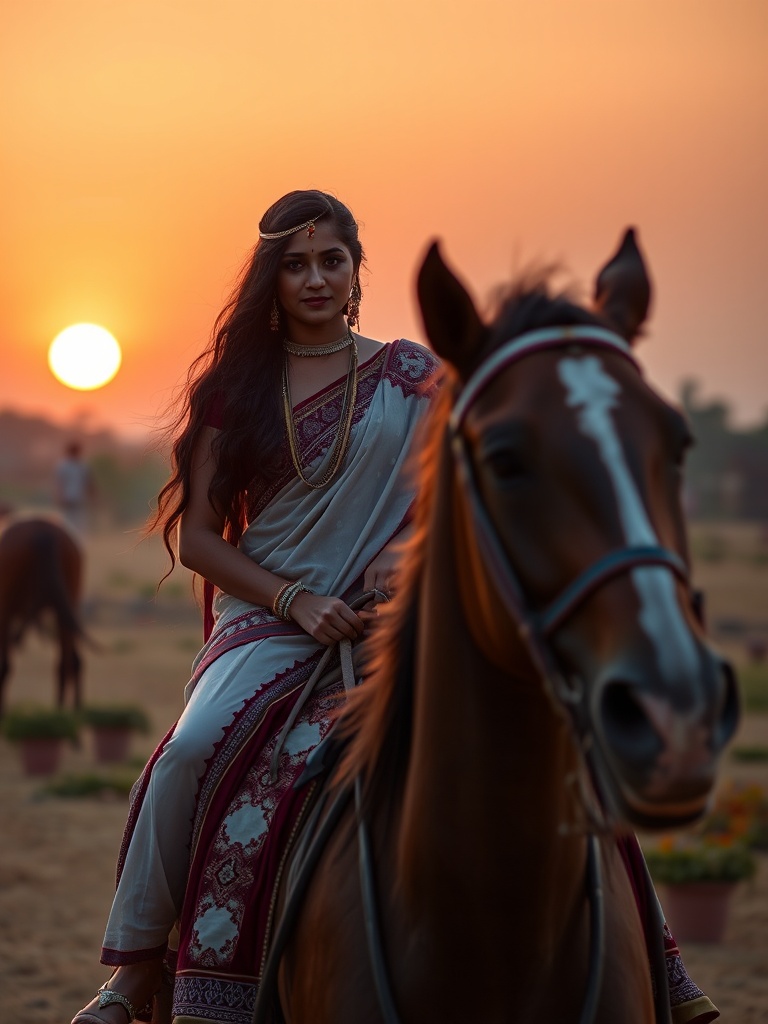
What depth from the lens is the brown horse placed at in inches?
63.6

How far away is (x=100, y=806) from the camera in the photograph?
33.9 ft

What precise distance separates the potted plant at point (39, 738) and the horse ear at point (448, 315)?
33.7 feet

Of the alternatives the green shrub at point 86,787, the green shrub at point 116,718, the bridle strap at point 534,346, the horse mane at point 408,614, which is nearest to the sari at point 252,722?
the horse mane at point 408,614

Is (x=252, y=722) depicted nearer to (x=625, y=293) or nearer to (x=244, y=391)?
(x=244, y=391)

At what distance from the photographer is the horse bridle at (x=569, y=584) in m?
1.65

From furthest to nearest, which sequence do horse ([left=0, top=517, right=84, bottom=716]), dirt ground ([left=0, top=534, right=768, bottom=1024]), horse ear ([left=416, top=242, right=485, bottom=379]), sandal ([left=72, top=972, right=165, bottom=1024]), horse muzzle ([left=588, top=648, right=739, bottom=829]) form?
horse ([left=0, top=517, right=84, bottom=716]), dirt ground ([left=0, top=534, right=768, bottom=1024]), sandal ([left=72, top=972, right=165, bottom=1024]), horse ear ([left=416, top=242, right=485, bottom=379]), horse muzzle ([left=588, top=648, right=739, bottom=829])

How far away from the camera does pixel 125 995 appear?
9.28ft

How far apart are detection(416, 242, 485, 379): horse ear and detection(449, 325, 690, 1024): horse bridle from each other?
0.05 m

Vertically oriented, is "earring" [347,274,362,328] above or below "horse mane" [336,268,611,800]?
above

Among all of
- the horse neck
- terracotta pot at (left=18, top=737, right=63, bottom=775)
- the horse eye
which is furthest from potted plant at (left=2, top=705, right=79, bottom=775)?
the horse eye

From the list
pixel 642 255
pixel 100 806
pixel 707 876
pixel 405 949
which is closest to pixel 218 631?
pixel 405 949

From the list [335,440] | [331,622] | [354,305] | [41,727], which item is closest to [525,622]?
[331,622]

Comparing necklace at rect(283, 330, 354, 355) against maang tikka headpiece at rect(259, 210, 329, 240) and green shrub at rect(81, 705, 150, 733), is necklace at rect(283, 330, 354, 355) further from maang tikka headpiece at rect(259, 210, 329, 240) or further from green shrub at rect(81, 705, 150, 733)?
green shrub at rect(81, 705, 150, 733)

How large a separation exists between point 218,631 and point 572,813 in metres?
1.37
